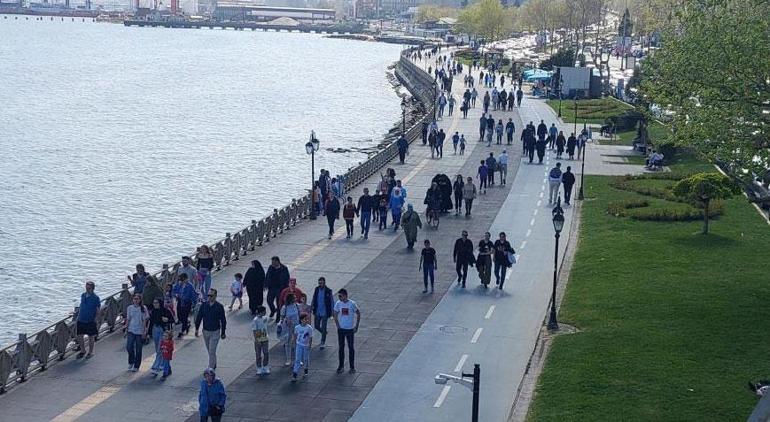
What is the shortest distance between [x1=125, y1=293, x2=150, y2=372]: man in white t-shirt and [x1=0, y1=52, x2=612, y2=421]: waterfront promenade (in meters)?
0.28

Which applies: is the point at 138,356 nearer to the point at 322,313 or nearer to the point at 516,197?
the point at 322,313

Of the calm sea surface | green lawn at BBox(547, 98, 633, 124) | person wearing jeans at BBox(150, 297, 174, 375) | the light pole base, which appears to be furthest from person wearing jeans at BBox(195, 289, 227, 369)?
green lawn at BBox(547, 98, 633, 124)

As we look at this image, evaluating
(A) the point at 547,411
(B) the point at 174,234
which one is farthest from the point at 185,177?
(A) the point at 547,411

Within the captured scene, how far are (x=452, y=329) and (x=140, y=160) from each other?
2171 inches

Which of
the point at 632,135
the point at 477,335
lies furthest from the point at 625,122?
the point at 477,335

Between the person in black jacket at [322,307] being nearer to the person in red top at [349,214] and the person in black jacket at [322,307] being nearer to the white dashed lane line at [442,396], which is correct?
the white dashed lane line at [442,396]

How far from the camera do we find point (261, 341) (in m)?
22.4

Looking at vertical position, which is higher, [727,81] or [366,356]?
[727,81]

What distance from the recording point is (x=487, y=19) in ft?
524

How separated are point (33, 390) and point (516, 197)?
26436 millimetres

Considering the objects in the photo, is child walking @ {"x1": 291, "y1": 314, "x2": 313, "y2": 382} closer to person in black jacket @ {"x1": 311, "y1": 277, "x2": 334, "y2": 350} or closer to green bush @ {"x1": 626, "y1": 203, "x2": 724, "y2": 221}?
person in black jacket @ {"x1": 311, "y1": 277, "x2": 334, "y2": 350}

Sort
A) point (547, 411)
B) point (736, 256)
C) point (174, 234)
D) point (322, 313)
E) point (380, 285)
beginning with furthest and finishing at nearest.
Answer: point (174, 234)
point (736, 256)
point (380, 285)
point (322, 313)
point (547, 411)

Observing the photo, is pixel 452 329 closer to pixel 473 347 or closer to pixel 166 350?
pixel 473 347

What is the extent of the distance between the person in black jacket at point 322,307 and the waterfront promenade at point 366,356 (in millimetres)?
472
